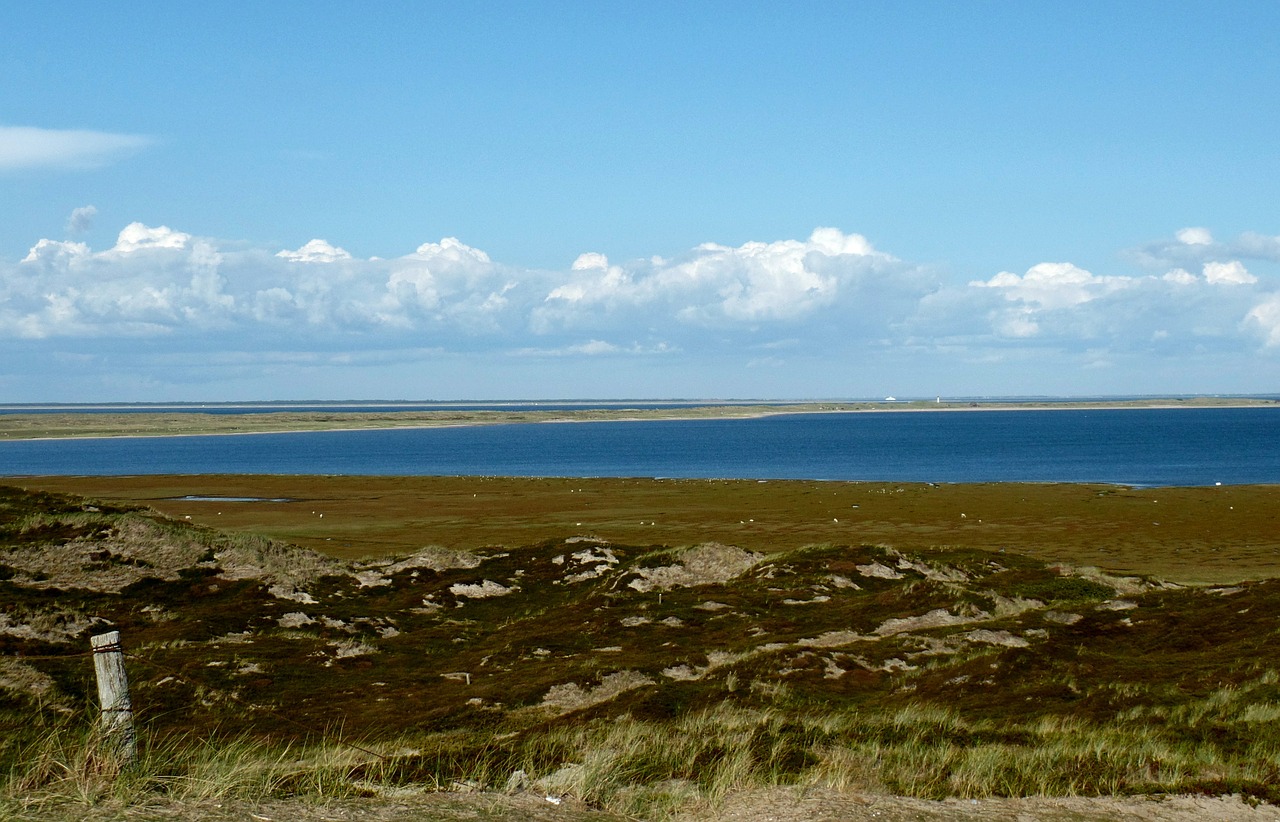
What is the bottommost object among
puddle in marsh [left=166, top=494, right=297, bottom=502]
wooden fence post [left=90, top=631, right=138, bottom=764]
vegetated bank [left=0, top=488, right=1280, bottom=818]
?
puddle in marsh [left=166, top=494, right=297, bottom=502]

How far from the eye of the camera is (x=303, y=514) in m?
86.8

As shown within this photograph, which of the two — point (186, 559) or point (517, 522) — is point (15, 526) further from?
point (517, 522)

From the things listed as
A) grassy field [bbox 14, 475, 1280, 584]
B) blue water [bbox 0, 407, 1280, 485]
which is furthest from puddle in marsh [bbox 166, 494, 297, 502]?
blue water [bbox 0, 407, 1280, 485]

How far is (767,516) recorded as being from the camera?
82.2 metres

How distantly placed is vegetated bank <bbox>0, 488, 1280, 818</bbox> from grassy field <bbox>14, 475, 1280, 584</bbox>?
14.3 m

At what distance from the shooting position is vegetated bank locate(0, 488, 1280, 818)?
48.2 feet

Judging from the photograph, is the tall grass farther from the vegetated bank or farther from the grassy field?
the grassy field

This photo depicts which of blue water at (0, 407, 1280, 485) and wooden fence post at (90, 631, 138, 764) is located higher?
wooden fence post at (90, 631, 138, 764)

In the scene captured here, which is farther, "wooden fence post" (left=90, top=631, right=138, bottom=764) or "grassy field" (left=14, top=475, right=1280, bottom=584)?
"grassy field" (left=14, top=475, right=1280, bottom=584)

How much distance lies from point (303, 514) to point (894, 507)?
49.0 meters

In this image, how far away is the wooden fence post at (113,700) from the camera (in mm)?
12781

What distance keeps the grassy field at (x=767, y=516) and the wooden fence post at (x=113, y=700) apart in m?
42.9

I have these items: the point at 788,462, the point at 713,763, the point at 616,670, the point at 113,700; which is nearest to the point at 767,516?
the point at 616,670

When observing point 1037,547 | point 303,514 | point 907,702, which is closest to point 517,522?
point 303,514
